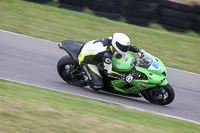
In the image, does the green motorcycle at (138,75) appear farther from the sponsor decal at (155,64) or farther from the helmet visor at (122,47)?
the helmet visor at (122,47)

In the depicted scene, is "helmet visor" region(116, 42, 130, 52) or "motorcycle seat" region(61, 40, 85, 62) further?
"motorcycle seat" region(61, 40, 85, 62)

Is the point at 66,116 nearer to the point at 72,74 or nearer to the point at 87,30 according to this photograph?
the point at 72,74

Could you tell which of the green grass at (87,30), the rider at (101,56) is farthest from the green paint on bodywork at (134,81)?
the green grass at (87,30)

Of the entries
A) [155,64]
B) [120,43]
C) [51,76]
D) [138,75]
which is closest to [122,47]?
[120,43]

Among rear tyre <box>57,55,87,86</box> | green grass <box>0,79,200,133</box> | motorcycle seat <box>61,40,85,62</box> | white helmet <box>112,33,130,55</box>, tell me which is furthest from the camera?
rear tyre <box>57,55,87,86</box>

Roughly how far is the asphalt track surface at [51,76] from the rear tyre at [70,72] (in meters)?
0.15

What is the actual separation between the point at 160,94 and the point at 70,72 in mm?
2252

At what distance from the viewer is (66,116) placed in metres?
5.59

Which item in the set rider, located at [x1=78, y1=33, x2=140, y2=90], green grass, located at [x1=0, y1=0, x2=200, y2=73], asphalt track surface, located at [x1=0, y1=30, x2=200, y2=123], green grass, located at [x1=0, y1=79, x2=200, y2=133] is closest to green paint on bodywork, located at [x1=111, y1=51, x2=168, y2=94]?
rider, located at [x1=78, y1=33, x2=140, y2=90]

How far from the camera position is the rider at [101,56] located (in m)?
7.36

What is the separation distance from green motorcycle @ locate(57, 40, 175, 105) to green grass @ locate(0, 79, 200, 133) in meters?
0.76

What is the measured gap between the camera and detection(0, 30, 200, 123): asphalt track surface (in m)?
7.77

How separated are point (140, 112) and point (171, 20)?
7850 mm

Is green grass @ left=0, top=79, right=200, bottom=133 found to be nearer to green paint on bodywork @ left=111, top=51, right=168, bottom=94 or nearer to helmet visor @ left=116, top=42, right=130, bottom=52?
green paint on bodywork @ left=111, top=51, right=168, bottom=94
